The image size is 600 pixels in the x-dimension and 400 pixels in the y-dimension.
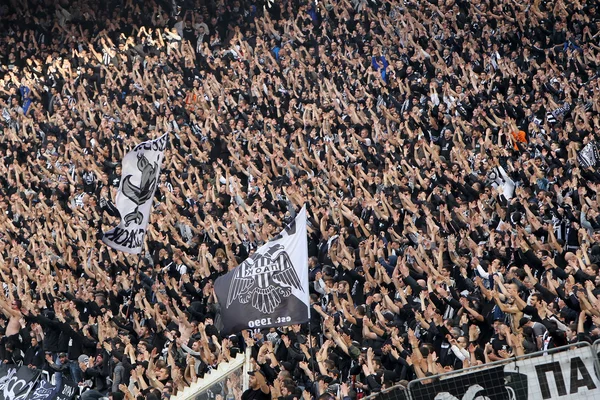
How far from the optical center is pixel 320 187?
2288cm

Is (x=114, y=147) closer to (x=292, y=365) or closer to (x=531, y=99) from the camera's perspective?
(x=531, y=99)

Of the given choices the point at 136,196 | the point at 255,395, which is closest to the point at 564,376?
the point at 255,395

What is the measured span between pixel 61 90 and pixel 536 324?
23574mm

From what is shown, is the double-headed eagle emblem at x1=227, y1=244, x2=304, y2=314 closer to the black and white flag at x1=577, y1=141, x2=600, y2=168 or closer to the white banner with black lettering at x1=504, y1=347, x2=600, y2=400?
the white banner with black lettering at x1=504, y1=347, x2=600, y2=400

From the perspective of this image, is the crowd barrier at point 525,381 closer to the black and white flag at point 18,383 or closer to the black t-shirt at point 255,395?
the black t-shirt at point 255,395

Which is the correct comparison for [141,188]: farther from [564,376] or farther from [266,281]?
[564,376]

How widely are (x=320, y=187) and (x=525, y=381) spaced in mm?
13747

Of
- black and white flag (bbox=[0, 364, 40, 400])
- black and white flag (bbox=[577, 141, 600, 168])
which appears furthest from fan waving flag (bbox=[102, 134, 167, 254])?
black and white flag (bbox=[577, 141, 600, 168])

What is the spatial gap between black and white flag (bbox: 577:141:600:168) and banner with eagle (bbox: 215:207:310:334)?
8.48m

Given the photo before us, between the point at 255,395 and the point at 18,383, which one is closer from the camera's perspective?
the point at 255,395

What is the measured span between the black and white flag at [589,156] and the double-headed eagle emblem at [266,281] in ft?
28.1

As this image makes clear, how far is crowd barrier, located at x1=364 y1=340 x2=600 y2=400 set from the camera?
30.0ft

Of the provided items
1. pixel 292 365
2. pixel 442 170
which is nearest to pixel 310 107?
pixel 442 170

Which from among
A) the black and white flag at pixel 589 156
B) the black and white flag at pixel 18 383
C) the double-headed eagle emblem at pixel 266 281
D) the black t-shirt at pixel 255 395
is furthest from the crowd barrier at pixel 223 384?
the black and white flag at pixel 589 156
